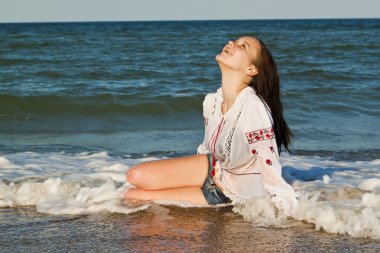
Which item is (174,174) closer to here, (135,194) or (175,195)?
(175,195)

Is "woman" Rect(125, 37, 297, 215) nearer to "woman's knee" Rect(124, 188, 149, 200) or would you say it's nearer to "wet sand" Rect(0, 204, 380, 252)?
"woman's knee" Rect(124, 188, 149, 200)

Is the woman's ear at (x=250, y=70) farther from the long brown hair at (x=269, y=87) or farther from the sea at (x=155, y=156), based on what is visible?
the sea at (x=155, y=156)

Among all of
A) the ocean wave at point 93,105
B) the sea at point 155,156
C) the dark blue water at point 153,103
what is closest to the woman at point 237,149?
the sea at point 155,156

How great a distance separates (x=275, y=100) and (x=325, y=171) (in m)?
1.87

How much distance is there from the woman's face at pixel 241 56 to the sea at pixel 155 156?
89 centimetres

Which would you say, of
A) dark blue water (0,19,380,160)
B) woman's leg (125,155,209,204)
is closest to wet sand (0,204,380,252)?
woman's leg (125,155,209,204)

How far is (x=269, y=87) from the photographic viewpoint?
4434mm

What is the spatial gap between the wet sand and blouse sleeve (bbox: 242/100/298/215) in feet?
0.64

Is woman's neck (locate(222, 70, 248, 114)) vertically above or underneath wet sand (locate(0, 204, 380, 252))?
above

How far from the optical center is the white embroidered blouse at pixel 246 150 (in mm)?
4230

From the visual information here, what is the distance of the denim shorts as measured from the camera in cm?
465

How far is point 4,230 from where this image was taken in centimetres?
412

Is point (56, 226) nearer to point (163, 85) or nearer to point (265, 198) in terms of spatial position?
point (265, 198)

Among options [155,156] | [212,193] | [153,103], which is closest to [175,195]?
[212,193]
